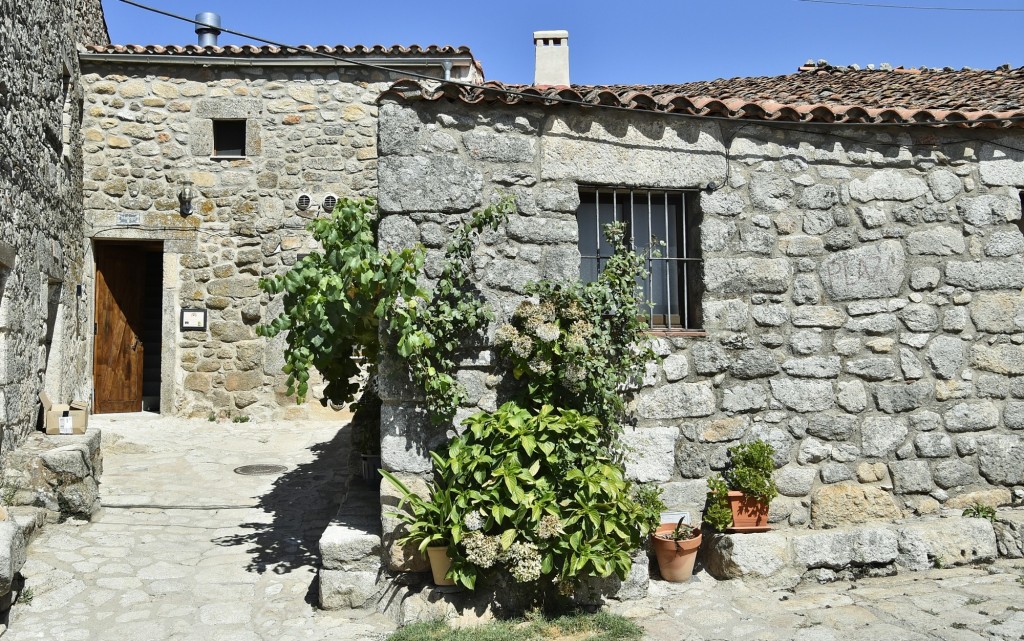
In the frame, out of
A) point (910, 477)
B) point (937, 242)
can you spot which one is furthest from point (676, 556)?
point (937, 242)

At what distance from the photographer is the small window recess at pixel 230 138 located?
921 centimetres

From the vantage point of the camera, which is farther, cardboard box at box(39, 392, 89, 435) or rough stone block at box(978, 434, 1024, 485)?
cardboard box at box(39, 392, 89, 435)

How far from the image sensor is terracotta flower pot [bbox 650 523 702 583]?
4.32 meters

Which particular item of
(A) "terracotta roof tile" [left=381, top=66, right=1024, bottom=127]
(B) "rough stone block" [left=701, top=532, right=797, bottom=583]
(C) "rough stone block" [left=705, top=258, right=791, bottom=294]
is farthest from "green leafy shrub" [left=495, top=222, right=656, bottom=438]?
(B) "rough stone block" [left=701, top=532, right=797, bottom=583]

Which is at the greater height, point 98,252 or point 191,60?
point 191,60

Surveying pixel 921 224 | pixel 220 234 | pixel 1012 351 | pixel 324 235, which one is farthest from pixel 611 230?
pixel 220 234

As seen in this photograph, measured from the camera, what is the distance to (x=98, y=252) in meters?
9.16

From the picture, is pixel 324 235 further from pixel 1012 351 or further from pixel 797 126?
pixel 1012 351

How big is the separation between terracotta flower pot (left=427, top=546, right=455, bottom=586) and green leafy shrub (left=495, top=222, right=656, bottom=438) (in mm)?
912

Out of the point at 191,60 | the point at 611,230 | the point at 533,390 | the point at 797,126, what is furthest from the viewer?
the point at 191,60

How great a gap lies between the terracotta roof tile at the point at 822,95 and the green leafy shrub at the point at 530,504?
70.2 inches

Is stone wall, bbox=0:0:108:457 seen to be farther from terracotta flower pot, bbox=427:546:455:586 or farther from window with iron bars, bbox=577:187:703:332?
window with iron bars, bbox=577:187:703:332

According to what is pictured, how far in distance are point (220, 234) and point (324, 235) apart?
5.14m

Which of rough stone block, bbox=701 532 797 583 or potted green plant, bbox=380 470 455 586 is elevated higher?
potted green plant, bbox=380 470 455 586
